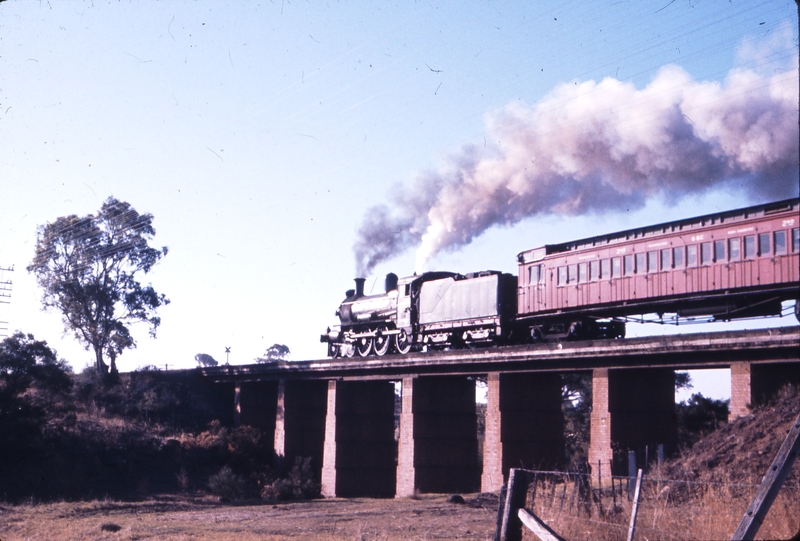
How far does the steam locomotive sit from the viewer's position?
20469 millimetres

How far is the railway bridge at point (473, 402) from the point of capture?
21.0 meters

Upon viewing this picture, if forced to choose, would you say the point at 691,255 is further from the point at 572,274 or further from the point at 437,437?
the point at 437,437

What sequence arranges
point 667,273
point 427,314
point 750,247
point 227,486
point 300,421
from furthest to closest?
point 300,421, point 227,486, point 427,314, point 667,273, point 750,247

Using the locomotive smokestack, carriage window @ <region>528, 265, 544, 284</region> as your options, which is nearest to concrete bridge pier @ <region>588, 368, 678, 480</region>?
carriage window @ <region>528, 265, 544, 284</region>

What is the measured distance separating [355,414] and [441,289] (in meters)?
8.36

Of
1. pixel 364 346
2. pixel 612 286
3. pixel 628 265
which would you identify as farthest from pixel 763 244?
pixel 364 346

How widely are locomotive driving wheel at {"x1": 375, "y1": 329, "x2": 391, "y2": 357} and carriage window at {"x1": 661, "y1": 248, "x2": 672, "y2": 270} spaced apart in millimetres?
15492

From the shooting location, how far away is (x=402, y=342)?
1344 inches

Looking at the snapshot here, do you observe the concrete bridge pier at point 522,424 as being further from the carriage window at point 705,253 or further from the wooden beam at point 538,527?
the wooden beam at point 538,527

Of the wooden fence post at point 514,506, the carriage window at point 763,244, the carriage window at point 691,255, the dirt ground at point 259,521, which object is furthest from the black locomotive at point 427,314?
the wooden fence post at point 514,506

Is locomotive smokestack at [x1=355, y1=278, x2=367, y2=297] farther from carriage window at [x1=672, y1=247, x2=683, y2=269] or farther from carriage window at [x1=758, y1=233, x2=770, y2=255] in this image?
carriage window at [x1=758, y1=233, x2=770, y2=255]

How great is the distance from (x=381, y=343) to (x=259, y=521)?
637 inches

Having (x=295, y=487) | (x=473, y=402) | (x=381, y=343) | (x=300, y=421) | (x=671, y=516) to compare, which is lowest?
(x=295, y=487)

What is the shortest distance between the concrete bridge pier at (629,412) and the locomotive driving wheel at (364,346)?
15.3m
